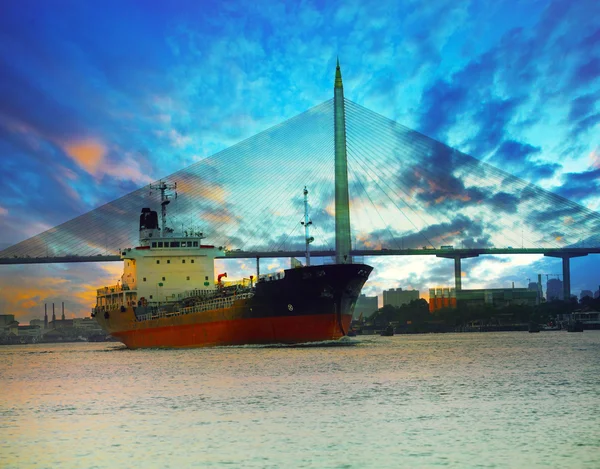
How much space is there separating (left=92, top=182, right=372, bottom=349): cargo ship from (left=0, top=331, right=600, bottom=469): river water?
9326mm

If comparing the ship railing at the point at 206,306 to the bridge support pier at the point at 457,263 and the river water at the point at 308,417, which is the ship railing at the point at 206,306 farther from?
the bridge support pier at the point at 457,263

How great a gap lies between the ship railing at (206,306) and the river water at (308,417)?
11.0 m

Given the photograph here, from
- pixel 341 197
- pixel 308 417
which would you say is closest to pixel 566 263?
pixel 341 197

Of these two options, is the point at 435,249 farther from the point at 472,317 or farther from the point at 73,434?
the point at 73,434

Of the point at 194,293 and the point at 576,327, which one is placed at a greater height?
the point at 194,293

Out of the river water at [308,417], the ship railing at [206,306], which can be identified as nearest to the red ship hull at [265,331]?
the ship railing at [206,306]

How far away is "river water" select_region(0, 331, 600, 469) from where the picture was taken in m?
15.4

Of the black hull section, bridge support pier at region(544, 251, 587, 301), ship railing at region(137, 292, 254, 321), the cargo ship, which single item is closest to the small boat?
bridge support pier at region(544, 251, 587, 301)

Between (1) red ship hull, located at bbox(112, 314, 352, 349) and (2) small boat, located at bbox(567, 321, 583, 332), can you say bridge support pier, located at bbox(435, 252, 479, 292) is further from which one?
(1) red ship hull, located at bbox(112, 314, 352, 349)

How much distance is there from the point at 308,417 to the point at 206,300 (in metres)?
30.5

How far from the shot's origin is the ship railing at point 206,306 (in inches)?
1795

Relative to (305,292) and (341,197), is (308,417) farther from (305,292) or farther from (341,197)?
(341,197)

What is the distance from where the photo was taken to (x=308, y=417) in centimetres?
2009

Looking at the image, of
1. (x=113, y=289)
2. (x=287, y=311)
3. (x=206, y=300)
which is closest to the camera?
(x=287, y=311)
